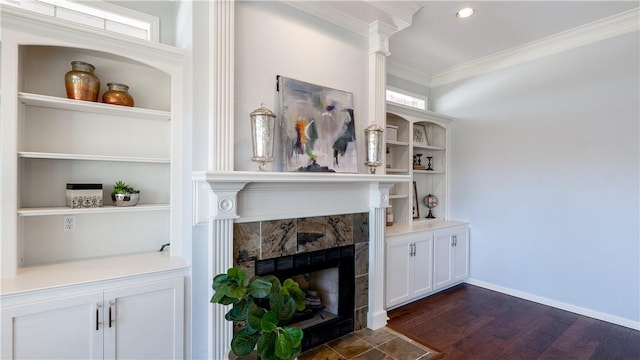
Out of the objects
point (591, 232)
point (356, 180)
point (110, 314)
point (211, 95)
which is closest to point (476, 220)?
point (591, 232)

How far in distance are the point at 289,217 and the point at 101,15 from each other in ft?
7.01

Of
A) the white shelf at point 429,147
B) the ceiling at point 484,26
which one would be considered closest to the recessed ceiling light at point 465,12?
the ceiling at point 484,26

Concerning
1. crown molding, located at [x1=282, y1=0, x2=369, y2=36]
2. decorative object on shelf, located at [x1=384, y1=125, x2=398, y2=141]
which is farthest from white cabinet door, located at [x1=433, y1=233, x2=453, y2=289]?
crown molding, located at [x1=282, y1=0, x2=369, y2=36]

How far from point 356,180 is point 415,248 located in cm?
137

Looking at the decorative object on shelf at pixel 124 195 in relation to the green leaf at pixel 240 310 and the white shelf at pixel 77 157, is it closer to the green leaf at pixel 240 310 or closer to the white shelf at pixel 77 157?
the white shelf at pixel 77 157

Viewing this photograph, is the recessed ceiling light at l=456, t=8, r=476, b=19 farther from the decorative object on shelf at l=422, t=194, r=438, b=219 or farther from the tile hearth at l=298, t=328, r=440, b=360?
the tile hearth at l=298, t=328, r=440, b=360

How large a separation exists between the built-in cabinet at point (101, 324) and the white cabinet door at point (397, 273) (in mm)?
1988

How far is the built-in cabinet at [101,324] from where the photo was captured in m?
1.66

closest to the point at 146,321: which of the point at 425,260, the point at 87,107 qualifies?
the point at 87,107

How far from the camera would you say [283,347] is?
124 centimetres

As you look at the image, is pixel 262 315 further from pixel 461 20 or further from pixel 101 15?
pixel 461 20

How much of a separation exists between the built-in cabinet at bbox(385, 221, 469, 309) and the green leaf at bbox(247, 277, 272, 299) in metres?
1.92

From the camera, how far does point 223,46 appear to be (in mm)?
2080

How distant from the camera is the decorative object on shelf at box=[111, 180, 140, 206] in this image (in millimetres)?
2209
